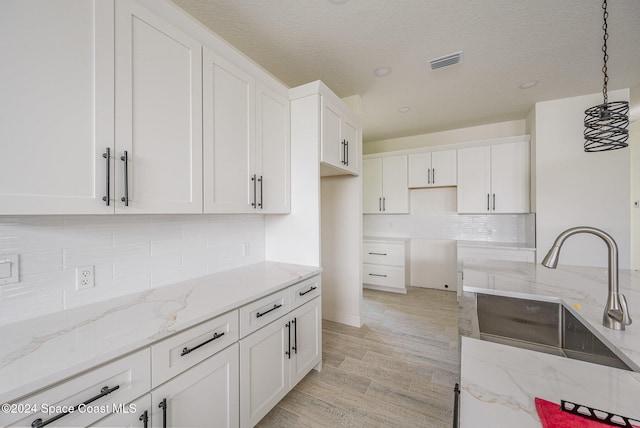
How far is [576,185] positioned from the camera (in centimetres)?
307

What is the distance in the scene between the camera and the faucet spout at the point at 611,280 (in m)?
0.92

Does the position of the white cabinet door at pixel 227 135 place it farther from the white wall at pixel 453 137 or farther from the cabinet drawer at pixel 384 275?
the white wall at pixel 453 137

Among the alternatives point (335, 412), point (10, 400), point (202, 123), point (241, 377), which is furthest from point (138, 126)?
point (335, 412)

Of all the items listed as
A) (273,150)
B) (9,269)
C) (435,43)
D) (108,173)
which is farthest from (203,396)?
(435,43)

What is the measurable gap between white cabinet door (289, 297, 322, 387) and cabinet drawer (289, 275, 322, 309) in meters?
0.04

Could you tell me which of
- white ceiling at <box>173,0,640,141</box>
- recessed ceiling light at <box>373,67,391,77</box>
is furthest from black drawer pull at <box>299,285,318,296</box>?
recessed ceiling light at <box>373,67,391,77</box>

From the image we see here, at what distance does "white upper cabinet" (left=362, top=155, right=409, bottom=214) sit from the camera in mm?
4305

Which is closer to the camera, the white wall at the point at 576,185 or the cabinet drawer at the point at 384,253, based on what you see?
the white wall at the point at 576,185

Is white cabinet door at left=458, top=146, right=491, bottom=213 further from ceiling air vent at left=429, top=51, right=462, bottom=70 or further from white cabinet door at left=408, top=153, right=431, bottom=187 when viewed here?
ceiling air vent at left=429, top=51, right=462, bottom=70

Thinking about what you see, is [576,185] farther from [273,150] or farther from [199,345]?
[199,345]

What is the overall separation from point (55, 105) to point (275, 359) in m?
1.65

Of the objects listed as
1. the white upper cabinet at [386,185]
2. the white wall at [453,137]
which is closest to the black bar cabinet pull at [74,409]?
the white upper cabinet at [386,185]

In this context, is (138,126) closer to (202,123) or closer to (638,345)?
(202,123)

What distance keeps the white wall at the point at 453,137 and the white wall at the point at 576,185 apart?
63 cm
